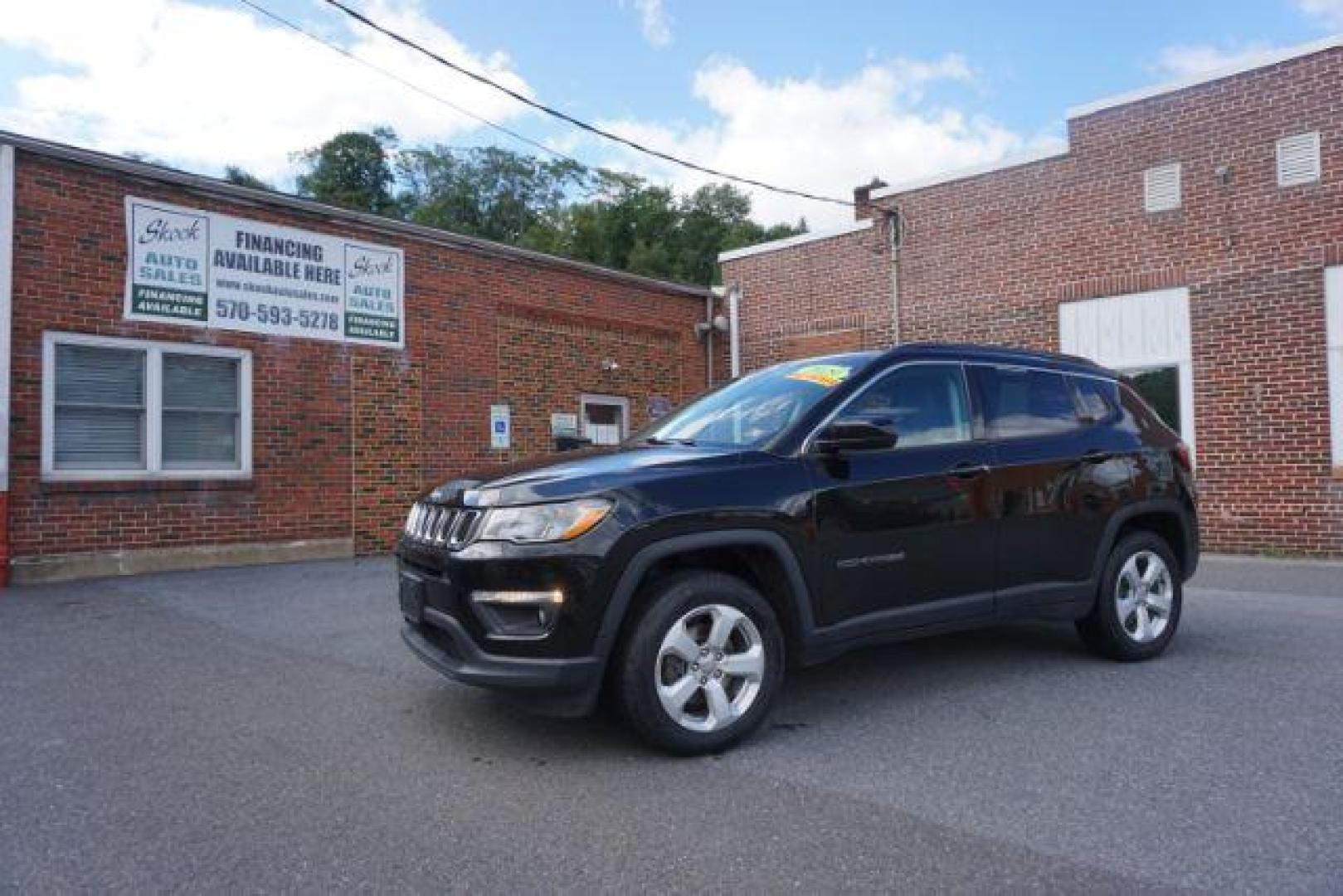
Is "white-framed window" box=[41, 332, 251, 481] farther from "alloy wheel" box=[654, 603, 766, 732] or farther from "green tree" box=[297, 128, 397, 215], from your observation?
"green tree" box=[297, 128, 397, 215]

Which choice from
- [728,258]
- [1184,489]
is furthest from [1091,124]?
[1184,489]

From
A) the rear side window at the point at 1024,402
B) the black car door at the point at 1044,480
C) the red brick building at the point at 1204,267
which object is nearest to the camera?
the black car door at the point at 1044,480

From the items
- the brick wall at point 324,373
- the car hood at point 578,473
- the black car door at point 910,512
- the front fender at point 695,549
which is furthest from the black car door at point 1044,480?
the brick wall at point 324,373

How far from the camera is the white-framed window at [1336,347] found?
10.2 metres

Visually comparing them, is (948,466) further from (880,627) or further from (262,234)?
(262,234)

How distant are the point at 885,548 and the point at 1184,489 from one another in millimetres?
2600

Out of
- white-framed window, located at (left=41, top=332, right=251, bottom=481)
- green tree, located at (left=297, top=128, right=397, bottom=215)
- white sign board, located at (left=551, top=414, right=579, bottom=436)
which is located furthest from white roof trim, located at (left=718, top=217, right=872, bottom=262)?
green tree, located at (left=297, top=128, right=397, bottom=215)

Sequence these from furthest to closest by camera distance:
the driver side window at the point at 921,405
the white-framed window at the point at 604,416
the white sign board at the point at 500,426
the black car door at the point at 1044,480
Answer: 1. the white-framed window at the point at 604,416
2. the white sign board at the point at 500,426
3. the black car door at the point at 1044,480
4. the driver side window at the point at 921,405

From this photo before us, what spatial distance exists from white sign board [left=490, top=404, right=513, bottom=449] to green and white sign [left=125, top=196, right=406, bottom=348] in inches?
65.2

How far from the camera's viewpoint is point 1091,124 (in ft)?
39.4

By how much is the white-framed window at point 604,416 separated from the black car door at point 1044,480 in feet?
30.2

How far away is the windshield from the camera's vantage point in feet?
14.3

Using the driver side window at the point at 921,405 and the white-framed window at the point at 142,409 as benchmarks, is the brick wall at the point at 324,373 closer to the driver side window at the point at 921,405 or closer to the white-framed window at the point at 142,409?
the white-framed window at the point at 142,409

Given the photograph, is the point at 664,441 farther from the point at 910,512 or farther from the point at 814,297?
the point at 814,297
